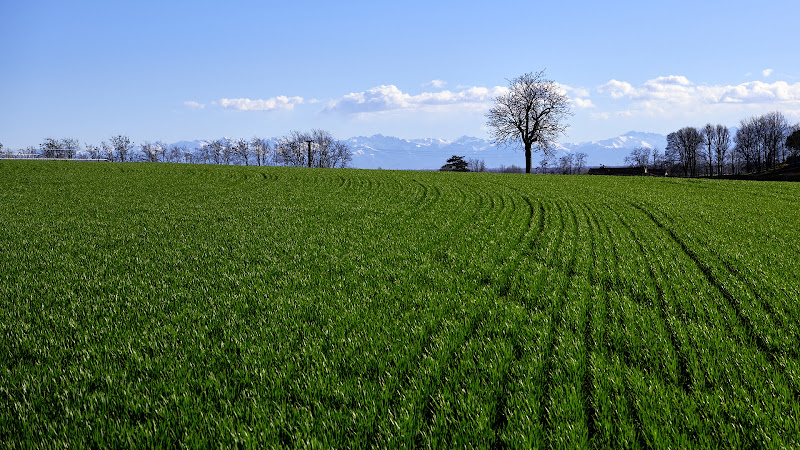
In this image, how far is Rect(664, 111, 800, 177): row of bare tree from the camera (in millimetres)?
105562

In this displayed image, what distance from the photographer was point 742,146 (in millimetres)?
114562

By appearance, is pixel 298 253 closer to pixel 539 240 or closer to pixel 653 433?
pixel 539 240

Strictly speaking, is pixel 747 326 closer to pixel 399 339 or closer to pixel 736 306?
pixel 736 306

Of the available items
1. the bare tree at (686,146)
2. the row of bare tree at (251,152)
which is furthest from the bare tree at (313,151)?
the bare tree at (686,146)

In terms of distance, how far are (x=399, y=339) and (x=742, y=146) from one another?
5810 inches

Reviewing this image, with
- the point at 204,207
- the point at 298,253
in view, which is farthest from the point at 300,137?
the point at 298,253

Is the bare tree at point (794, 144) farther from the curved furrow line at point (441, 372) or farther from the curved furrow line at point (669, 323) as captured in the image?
the curved furrow line at point (441, 372)

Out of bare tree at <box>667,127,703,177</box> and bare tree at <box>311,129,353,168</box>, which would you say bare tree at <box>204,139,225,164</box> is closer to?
bare tree at <box>311,129,353,168</box>

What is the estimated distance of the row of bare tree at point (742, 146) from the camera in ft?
346

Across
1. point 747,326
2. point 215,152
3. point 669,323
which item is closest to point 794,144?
point 747,326

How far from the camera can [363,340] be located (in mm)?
5750

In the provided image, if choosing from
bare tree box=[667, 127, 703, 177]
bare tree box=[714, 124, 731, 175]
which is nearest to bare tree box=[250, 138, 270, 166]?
bare tree box=[667, 127, 703, 177]

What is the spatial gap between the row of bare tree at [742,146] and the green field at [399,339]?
412 ft

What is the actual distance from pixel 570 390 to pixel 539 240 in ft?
29.4
